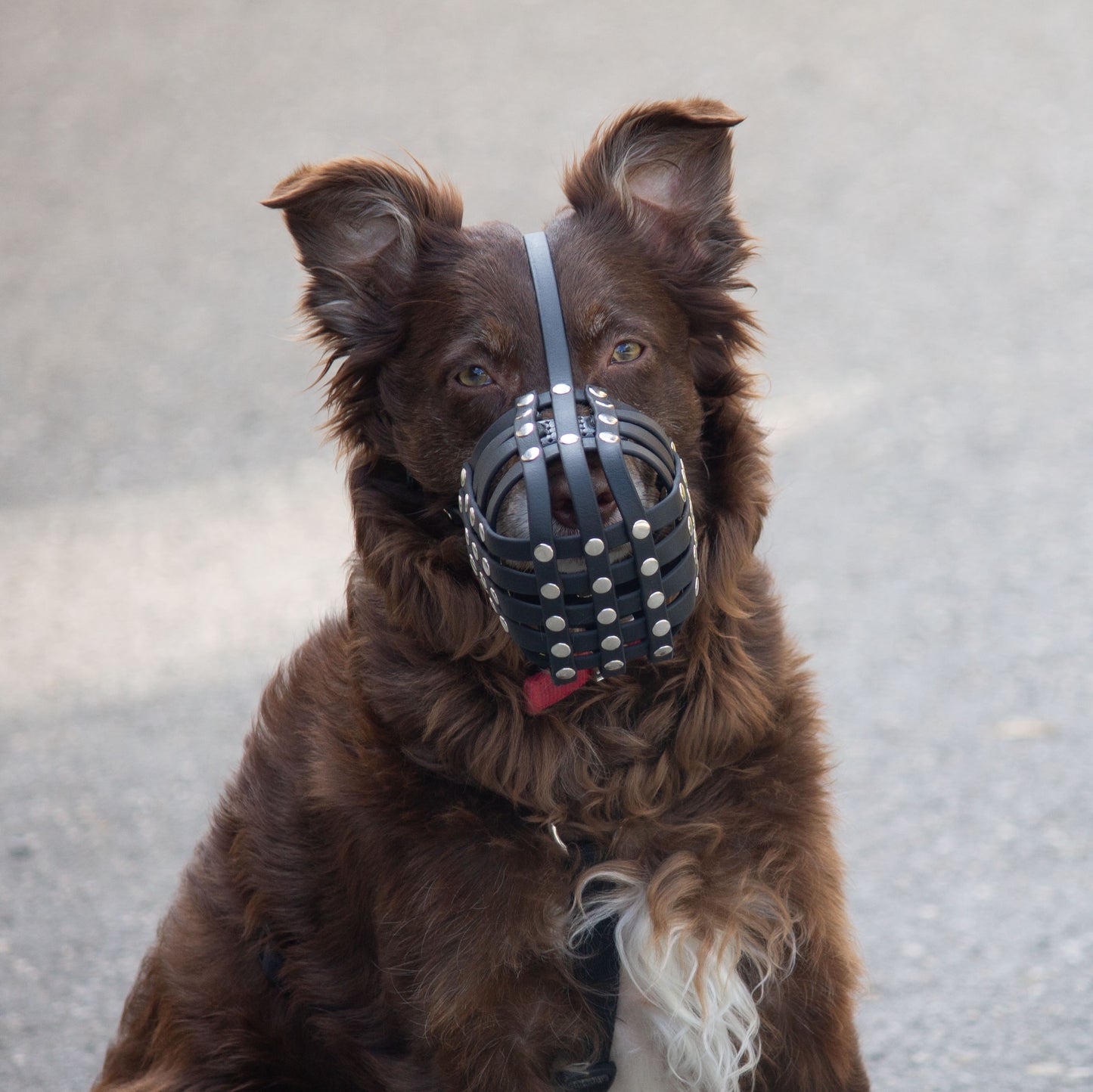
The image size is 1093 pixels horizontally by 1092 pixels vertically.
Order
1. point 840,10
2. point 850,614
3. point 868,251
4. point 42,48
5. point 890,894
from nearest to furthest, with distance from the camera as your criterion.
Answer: point 890,894
point 850,614
point 868,251
point 840,10
point 42,48

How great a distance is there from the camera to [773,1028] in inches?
99.5

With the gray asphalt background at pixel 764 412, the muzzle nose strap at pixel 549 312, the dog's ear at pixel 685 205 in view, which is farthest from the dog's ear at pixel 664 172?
the gray asphalt background at pixel 764 412

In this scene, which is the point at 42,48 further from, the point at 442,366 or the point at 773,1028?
the point at 773,1028

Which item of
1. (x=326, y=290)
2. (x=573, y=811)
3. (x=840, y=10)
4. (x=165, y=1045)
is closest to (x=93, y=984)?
(x=165, y=1045)

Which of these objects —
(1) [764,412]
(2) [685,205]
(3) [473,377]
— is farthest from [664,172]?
(1) [764,412]

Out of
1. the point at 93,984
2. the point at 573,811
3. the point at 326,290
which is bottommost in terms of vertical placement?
the point at 93,984

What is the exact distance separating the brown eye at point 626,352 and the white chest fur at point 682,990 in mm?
902

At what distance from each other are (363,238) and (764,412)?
10.8ft

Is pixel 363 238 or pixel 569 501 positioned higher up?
pixel 363 238

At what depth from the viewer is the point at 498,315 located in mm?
2402

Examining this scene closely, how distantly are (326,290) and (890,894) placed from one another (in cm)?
222

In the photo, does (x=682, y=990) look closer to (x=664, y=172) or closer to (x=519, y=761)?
(x=519, y=761)

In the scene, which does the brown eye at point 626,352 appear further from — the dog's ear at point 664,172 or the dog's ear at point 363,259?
the dog's ear at point 363,259

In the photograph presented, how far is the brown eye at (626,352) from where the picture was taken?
242 centimetres
